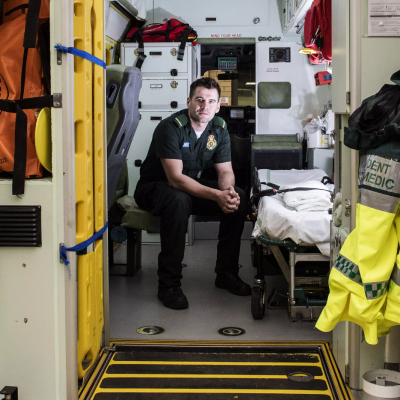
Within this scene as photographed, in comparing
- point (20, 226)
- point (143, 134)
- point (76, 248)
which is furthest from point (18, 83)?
point (143, 134)

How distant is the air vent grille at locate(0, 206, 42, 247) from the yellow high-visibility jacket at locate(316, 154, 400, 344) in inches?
47.2

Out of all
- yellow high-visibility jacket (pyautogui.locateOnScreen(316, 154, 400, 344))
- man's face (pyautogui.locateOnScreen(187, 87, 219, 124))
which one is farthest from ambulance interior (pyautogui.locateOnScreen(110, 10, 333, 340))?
yellow high-visibility jacket (pyautogui.locateOnScreen(316, 154, 400, 344))

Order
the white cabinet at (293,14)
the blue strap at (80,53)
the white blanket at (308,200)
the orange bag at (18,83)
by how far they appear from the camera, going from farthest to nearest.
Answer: the white cabinet at (293,14)
the white blanket at (308,200)
the orange bag at (18,83)
the blue strap at (80,53)

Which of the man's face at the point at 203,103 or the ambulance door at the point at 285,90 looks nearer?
the man's face at the point at 203,103

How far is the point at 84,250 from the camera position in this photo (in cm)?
221

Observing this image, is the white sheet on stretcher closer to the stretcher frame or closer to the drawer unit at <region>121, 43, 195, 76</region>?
the stretcher frame

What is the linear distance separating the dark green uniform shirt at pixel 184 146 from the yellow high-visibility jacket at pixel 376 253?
2.13m

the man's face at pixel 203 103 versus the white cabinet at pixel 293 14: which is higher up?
the white cabinet at pixel 293 14

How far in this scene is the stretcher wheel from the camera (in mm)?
3141

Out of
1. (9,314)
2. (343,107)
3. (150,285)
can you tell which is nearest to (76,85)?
(9,314)

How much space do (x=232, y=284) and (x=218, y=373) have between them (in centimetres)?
140

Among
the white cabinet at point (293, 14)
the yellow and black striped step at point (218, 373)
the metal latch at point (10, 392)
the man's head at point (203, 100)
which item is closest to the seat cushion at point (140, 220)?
the man's head at point (203, 100)

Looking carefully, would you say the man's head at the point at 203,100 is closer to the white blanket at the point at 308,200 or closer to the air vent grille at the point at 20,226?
the white blanket at the point at 308,200

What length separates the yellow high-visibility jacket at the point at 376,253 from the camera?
1689 mm
